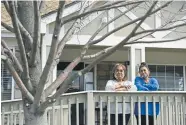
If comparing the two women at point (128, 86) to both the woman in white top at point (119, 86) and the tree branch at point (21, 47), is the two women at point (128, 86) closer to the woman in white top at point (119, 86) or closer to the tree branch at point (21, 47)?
the woman in white top at point (119, 86)

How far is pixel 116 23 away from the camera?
A: 9.12 m

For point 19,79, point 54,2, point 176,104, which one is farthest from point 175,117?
point 54,2

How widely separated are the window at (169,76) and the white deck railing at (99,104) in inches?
224

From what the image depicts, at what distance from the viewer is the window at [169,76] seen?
38.4ft

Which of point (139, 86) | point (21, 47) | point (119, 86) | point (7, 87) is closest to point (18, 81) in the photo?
point (21, 47)

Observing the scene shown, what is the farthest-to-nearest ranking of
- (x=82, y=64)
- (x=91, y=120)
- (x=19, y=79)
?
(x=82, y=64) → (x=91, y=120) → (x=19, y=79)

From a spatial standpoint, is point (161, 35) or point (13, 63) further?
point (161, 35)

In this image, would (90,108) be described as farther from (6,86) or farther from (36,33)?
(6,86)

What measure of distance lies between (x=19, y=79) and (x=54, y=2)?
606 cm

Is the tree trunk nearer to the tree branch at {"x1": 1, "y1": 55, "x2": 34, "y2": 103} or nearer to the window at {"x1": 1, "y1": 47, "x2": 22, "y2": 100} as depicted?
the tree branch at {"x1": 1, "y1": 55, "x2": 34, "y2": 103}

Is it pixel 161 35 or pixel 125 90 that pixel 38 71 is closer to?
pixel 125 90

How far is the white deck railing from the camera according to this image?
5602mm

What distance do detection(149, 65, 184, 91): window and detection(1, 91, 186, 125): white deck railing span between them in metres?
5.69

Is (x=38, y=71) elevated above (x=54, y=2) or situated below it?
below
